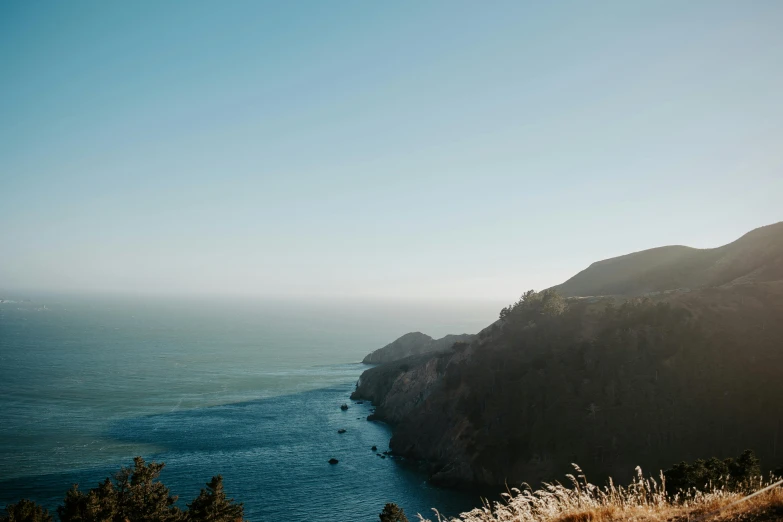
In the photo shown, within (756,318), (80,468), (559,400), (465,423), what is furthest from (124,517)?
(756,318)

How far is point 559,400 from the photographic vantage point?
2650 inches

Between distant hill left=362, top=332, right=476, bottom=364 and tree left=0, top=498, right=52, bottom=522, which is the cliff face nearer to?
tree left=0, top=498, right=52, bottom=522

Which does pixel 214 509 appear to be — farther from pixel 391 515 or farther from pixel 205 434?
pixel 205 434

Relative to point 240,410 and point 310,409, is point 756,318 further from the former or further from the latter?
point 240,410

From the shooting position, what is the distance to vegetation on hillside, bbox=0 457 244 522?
33750 mm

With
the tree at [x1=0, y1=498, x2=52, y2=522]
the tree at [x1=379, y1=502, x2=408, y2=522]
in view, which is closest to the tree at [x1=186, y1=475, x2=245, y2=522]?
the tree at [x1=0, y1=498, x2=52, y2=522]

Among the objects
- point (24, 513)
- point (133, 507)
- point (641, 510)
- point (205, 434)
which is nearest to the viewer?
point (641, 510)

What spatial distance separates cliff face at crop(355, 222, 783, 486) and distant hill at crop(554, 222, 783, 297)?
870 cm

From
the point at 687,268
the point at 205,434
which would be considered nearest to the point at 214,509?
the point at 205,434

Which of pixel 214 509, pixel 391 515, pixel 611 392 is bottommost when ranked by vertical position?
pixel 391 515

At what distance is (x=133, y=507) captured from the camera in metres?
36.1

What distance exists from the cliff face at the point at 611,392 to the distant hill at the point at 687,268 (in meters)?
8.70

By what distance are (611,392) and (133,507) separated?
205ft

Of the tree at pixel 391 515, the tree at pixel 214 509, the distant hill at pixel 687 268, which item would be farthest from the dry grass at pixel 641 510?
the distant hill at pixel 687 268
